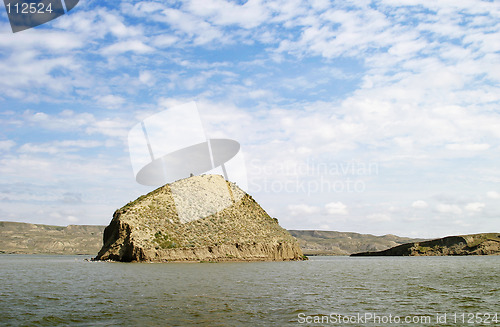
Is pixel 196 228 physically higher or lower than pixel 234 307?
higher

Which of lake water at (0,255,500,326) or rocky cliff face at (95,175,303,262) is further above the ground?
rocky cliff face at (95,175,303,262)

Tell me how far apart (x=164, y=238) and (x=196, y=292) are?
5089 centimetres

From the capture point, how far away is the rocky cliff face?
2859 inches

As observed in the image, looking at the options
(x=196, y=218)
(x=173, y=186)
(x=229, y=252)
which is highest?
(x=173, y=186)

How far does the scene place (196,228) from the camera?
83.8 metres

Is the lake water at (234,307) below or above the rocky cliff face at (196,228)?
below

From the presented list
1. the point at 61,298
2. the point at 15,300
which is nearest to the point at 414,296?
the point at 61,298

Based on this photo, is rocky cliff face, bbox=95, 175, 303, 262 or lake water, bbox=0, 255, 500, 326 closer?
lake water, bbox=0, 255, 500, 326

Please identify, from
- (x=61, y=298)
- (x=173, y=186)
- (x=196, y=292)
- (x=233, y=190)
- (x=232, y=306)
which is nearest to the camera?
(x=232, y=306)

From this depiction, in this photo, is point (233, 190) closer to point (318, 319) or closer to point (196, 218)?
point (196, 218)

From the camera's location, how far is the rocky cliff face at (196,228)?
72625 mm

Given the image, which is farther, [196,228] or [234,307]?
[196,228]

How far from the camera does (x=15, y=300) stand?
21.3 metres

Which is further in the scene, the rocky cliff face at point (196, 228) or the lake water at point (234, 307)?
the rocky cliff face at point (196, 228)
